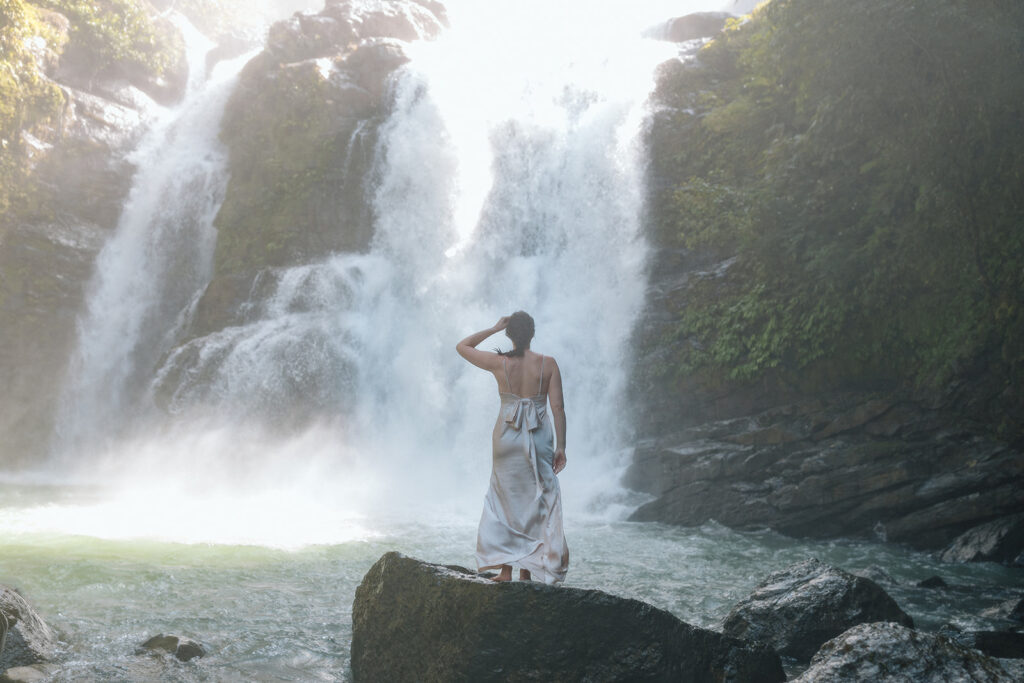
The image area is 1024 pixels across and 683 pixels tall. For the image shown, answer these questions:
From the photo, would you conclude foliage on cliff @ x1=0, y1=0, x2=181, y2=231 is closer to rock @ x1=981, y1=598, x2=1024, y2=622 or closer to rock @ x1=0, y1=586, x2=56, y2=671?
rock @ x1=0, y1=586, x2=56, y2=671

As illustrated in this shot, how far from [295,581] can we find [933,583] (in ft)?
20.4

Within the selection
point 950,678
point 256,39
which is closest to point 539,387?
point 950,678

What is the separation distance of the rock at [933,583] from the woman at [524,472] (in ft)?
16.0

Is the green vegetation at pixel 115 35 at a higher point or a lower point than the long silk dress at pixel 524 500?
higher

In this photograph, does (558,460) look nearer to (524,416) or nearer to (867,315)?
(524,416)

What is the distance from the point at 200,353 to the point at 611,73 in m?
12.0

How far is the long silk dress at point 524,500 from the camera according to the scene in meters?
4.59

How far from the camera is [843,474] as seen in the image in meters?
10.5

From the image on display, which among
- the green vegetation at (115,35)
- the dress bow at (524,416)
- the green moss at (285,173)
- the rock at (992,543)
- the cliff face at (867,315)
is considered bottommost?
the rock at (992,543)

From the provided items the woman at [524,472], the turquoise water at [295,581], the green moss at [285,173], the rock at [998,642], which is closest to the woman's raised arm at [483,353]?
the woman at [524,472]

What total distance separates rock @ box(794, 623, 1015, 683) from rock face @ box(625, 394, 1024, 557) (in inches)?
271

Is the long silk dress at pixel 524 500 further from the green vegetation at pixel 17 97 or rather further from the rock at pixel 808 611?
the green vegetation at pixel 17 97

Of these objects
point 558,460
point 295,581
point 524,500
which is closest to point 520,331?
point 558,460

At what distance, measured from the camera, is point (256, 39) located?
3222 centimetres
